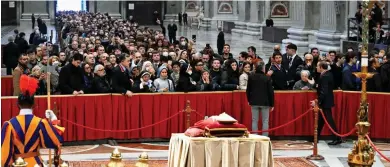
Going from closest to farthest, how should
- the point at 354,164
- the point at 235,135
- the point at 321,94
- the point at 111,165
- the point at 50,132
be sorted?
the point at 111,165, the point at 50,132, the point at 235,135, the point at 354,164, the point at 321,94

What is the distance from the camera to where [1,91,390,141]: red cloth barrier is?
16.2 m

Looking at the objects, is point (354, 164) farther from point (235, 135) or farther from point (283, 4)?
point (283, 4)

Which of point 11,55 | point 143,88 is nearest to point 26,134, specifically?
point 143,88

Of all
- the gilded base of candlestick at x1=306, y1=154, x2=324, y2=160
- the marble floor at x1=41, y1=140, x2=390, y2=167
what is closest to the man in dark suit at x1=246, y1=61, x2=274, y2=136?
the marble floor at x1=41, y1=140, x2=390, y2=167

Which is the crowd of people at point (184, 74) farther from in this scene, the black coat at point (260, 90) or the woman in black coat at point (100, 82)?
the black coat at point (260, 90)

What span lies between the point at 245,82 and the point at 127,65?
2.27 m

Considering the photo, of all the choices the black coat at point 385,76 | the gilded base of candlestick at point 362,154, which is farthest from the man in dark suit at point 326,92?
the gilded base of candlestick at point 362,154

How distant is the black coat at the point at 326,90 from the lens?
16203mm

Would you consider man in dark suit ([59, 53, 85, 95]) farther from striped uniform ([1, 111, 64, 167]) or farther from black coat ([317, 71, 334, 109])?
striped uniform ([1, 111, 64, 167])

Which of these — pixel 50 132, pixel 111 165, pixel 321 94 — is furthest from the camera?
pixel 321 94

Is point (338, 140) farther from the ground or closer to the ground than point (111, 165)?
closer to the ground

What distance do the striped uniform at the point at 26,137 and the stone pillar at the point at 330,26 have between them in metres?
24.5

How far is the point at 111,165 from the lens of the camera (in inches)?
282

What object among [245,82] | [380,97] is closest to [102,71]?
[245,82]
